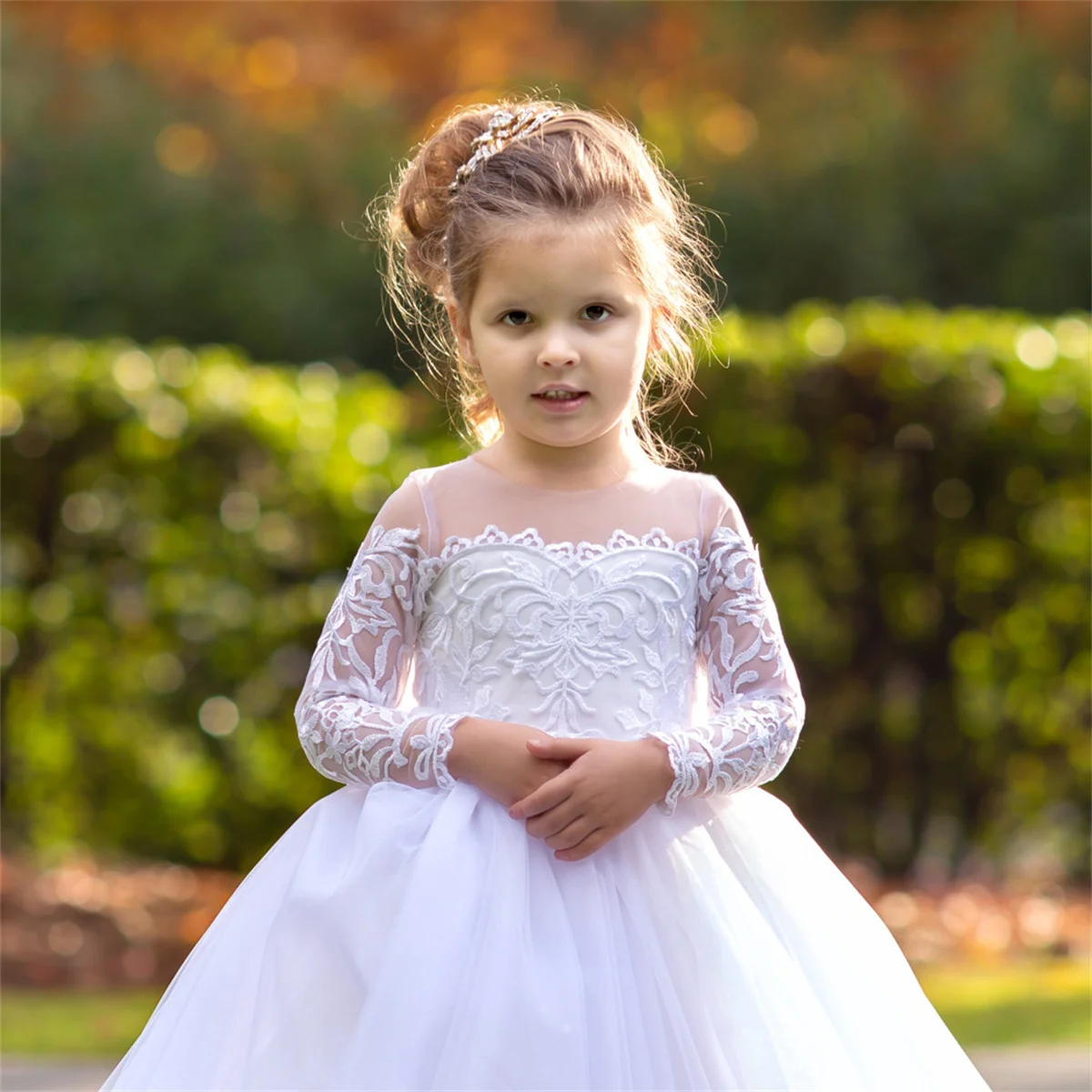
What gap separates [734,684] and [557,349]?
645 mm

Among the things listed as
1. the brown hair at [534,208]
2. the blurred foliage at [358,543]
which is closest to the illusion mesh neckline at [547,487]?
the brown hair at [534,208]

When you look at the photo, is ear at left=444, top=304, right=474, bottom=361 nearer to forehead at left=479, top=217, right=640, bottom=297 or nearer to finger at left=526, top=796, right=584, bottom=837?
forehead at left=479, top=217, right=640, bottom=297

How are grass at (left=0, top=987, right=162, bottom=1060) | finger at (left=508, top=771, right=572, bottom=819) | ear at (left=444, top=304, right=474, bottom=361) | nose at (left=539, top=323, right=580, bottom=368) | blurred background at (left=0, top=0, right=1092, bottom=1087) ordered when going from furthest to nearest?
blurred background at (left=0, top=0, right=1092, bottom=1087)
grass at (left=0, top=987, right=162, bottom=1060)
ear at (left=444, top=304, right=474, bottom=361)
nose at (left=539, top=323, right=580, bottom=368)
finger at (left=508, top=771, right=572, bottom=819)

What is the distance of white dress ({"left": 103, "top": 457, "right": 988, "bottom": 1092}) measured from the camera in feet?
7.34

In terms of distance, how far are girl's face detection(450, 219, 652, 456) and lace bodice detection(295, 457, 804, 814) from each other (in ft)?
0.58

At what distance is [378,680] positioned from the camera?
8.48ft

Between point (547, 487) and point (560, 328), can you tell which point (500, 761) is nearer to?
point (547, 487)

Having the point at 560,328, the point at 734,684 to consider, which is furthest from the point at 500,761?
the point at 560,328

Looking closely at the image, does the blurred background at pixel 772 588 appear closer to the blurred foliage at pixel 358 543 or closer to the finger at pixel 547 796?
the blurred foliage at pixel 358 543

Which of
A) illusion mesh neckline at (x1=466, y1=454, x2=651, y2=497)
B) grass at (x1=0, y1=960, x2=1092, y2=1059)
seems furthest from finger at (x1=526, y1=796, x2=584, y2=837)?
grass at (x1=0, y1=960, x2=1092, y2=1059)

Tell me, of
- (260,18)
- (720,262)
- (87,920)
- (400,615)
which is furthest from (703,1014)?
(260,18)

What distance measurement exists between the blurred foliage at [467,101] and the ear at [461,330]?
8.62 meters

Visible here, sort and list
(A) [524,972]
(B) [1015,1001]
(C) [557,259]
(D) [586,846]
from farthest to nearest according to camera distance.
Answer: (B) [1015,1001] < (C) [557,259] < (D) [586,846] < (A) [524,972]

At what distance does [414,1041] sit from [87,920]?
4.17m
